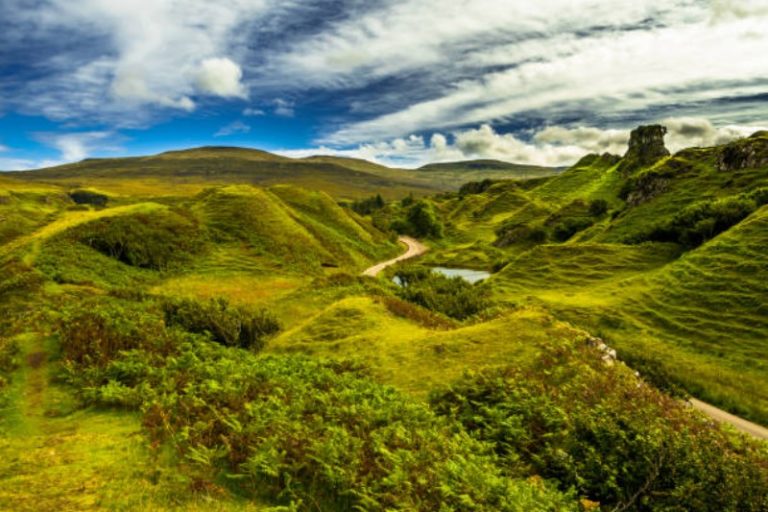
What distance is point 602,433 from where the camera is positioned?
13195 millimetres

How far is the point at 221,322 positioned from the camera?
30.7 meters

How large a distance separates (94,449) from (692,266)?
69.6 meters

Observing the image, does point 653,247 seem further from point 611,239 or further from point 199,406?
point 199,406

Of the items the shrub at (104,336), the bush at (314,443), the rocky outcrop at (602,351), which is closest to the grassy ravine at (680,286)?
the rocky outcrop at (602,351)

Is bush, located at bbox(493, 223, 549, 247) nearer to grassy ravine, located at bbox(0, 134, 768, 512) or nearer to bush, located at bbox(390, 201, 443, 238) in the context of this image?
bush, located at bbox(390, 201, 443, 238)

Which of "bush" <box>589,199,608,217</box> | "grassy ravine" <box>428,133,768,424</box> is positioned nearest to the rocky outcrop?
"grassy ravine" <box>428,133,768,424</box>

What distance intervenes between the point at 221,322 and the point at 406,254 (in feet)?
325

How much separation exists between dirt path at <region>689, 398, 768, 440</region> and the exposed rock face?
9252cm

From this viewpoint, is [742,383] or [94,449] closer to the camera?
[94,449]

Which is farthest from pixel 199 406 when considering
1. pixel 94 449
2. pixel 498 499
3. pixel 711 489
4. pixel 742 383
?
pixel 742 383

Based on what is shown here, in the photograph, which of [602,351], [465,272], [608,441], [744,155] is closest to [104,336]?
[608,441]

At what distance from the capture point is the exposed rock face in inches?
3965

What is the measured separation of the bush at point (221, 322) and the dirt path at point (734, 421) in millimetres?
31025

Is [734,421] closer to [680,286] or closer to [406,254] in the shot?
[680,286]
